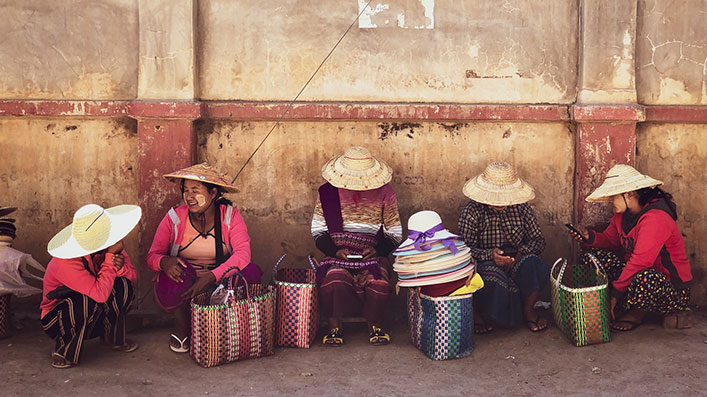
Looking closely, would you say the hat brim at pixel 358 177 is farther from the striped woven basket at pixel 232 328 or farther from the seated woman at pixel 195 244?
the striped woven basket at pixel 232 328

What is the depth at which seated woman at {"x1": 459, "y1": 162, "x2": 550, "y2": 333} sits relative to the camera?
5.14 m

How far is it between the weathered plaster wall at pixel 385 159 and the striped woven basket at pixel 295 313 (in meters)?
0.88

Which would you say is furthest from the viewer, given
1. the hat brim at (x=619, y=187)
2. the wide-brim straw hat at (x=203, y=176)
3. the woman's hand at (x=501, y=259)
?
the woman's hand at (x=501, y=259)

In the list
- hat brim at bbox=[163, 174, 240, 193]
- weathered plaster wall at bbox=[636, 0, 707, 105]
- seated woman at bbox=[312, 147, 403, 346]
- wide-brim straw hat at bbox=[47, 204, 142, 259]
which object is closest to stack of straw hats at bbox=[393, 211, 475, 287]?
seated woman at bbox=[312, 147, 403, 346]

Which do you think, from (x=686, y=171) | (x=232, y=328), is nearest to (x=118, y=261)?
(x=232, y=328)

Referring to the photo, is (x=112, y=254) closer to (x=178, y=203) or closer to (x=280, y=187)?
(x=178, y=203)

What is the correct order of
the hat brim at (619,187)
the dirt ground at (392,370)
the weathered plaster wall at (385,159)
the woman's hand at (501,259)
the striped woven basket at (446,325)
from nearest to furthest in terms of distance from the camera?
the dirt ground at (392,370) → the striped woven basket at (446,325) → the hat brim at (619,187) → the woman's hand at (501,259) → the weathered plaster wall at (385,159)

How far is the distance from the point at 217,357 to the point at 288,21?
269 cm

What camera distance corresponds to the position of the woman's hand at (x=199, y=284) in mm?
4785

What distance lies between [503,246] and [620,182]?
965 mm

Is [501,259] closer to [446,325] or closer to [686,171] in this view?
[446,325]

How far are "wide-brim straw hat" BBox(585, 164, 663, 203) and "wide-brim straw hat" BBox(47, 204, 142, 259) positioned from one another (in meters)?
3.29

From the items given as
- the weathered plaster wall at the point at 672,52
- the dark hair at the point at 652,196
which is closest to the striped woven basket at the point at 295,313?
the dark hair at the point at 652,196

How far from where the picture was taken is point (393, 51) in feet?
18.7
